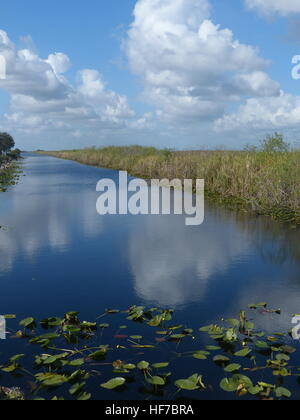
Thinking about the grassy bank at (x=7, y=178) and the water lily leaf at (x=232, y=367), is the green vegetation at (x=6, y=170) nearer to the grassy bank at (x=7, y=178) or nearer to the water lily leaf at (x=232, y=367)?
the grassy bank at (x=7, y=178)

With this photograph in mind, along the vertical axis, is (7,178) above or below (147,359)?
above

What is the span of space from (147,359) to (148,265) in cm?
313

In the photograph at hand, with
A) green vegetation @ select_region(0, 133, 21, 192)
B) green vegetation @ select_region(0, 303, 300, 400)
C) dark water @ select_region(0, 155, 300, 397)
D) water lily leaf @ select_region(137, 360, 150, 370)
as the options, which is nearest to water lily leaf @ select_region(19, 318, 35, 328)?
green vegetation @ select_region(0, 303, 300, 400)

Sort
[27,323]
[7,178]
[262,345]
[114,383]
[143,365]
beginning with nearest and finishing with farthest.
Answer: [114,383], [143,365], [262,345], [27,323], [7,178]

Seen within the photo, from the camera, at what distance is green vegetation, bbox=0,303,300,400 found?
345cm

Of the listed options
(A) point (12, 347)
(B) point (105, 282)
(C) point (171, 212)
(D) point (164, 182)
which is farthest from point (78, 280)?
(D) point (164, 182)

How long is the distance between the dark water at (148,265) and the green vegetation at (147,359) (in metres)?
0.34

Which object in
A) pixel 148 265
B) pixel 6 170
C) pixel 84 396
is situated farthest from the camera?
pixel 6 170

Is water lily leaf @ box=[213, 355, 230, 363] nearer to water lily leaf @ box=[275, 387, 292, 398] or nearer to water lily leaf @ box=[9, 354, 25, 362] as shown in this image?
water lily leaf @ box=[275, 387, 292, 398]

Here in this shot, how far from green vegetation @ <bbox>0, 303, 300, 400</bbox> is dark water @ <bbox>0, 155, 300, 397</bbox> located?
1.10 ft

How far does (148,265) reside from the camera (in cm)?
707

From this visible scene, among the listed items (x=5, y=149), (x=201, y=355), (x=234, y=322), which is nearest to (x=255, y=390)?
(x=201, y=355)

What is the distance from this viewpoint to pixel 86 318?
491 centimetres

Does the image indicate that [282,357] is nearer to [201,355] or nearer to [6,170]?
[201,355]
